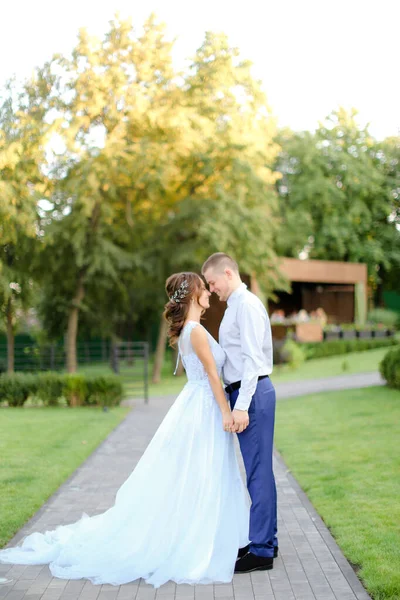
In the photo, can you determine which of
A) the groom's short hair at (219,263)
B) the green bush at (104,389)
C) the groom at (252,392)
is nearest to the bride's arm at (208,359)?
the groom at (252,392)

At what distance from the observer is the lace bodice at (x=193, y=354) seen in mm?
5605

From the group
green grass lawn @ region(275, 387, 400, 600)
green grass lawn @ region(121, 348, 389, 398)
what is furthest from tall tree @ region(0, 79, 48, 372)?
green grass lawn @ region(275, 387, 400, 600)

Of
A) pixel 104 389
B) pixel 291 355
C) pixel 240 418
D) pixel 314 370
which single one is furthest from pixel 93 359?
pixel 240 418

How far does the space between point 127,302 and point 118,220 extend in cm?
298

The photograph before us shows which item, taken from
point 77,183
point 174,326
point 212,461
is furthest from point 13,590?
point 77,183

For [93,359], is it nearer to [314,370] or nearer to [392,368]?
[314,370]

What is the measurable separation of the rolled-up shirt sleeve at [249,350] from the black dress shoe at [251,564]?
1.00 metres

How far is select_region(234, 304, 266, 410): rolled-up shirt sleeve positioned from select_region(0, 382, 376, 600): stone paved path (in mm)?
1140

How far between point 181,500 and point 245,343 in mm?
1167

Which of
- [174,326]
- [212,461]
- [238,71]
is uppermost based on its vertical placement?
[238,71]

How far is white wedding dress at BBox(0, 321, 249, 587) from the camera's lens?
530cm

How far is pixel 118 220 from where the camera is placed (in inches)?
1140

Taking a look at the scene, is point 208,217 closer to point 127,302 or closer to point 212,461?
point 127,302

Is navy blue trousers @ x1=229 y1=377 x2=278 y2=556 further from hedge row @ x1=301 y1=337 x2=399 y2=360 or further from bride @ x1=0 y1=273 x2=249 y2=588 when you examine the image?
hedge row @ x1=301 y1=337 x2=399 y2=360
